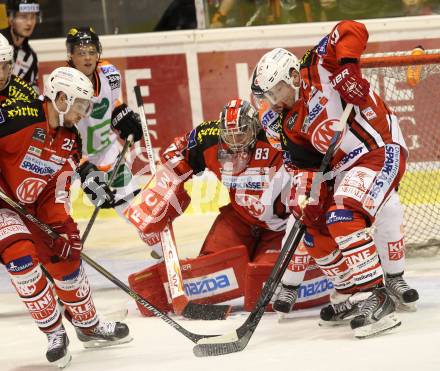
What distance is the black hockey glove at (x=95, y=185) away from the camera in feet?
20.6

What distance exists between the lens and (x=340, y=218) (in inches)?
181

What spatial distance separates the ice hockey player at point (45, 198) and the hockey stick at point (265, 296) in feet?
1.85

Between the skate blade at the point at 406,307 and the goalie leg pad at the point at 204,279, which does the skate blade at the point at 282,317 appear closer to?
the goalie leg pad at the point at 204,279

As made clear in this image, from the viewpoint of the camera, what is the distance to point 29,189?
476 centimetres

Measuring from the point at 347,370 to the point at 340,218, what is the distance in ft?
2.35

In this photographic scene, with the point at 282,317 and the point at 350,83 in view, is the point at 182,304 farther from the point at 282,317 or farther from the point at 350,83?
the point at 350,83

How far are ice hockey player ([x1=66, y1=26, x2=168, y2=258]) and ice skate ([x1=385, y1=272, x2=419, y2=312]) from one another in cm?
145

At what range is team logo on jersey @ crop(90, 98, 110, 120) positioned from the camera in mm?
6578

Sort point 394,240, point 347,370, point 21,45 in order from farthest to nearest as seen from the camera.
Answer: point 21,45
point 394,240
point 347,370

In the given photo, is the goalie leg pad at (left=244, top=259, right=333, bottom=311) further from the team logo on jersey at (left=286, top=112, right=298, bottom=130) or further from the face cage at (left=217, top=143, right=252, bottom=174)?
the team logo on jersey at (left=286, top=112, right=298, bottom=130)

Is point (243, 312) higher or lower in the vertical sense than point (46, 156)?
lower

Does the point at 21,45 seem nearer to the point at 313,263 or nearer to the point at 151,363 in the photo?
the point at 313,263

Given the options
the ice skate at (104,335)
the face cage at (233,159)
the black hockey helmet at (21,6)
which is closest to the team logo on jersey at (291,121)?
the face cage at (233,159)

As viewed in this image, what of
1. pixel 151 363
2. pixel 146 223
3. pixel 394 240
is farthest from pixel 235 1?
pixel 151 363
